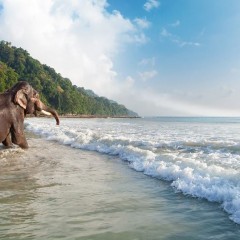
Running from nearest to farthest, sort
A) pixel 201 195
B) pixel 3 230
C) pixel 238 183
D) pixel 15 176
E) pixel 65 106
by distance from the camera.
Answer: pixel 3 230 → pixel 201 195 → pixel 238 183 → pixel 15 176 → pixel 65 106

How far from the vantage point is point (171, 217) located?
5.65 metres

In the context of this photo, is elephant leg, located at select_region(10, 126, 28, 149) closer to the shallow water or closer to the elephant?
the elephant

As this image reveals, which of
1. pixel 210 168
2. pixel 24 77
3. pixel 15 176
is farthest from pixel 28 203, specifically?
pixel 24 77

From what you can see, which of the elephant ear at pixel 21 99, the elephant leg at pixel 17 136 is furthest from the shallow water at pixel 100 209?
the elephant ear at pixel 21 99

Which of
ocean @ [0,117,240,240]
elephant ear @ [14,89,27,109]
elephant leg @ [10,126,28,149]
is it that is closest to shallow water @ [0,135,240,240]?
ocean @ [0,117,240,240]

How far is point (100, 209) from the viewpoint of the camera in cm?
599

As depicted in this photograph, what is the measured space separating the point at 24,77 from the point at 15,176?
441 feet

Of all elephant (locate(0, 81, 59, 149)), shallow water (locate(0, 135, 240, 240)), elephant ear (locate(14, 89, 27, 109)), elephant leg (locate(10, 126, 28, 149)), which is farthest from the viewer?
elephant leg (locate(10, 126, 28, 149))

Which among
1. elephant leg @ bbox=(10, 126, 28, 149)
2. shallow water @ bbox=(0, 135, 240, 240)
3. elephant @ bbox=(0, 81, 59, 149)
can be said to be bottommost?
shallow water @ bbox=(0, 135, 240, 240)

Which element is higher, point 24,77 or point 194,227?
point 24,77

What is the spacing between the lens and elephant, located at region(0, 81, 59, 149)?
11656mm

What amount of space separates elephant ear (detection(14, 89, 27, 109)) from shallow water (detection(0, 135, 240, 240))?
3.04 metres

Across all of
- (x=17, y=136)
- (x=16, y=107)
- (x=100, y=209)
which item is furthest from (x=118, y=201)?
(x=17, y=136)

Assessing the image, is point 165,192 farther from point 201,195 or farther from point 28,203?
point 28,203
